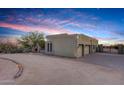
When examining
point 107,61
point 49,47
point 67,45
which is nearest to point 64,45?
point 67,45

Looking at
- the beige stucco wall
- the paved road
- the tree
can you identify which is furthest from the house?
the tree

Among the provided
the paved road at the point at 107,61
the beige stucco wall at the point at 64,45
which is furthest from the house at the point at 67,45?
the paved road at the point at 107,61

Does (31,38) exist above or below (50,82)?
above

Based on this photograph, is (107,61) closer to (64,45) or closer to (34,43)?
(64,45)

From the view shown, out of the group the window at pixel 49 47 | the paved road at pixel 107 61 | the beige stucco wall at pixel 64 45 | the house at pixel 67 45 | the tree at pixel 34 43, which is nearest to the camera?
the paved road at pixel 107 61

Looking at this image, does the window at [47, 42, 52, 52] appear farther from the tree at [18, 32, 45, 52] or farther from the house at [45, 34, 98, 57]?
the tree at [18, 32, 45, 52]

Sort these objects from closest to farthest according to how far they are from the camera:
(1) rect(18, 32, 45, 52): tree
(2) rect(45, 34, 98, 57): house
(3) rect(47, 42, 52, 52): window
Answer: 1. (2) rect(45, 34, 98, 57): house
2. (3) rect(47, 42, 52, 52): window
3. (1) rect(18, 32, 45, 52): tree

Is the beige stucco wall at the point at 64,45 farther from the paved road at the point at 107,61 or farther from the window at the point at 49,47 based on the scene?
the paved road at the point at 107,61

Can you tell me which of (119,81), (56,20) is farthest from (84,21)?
(119,81)
